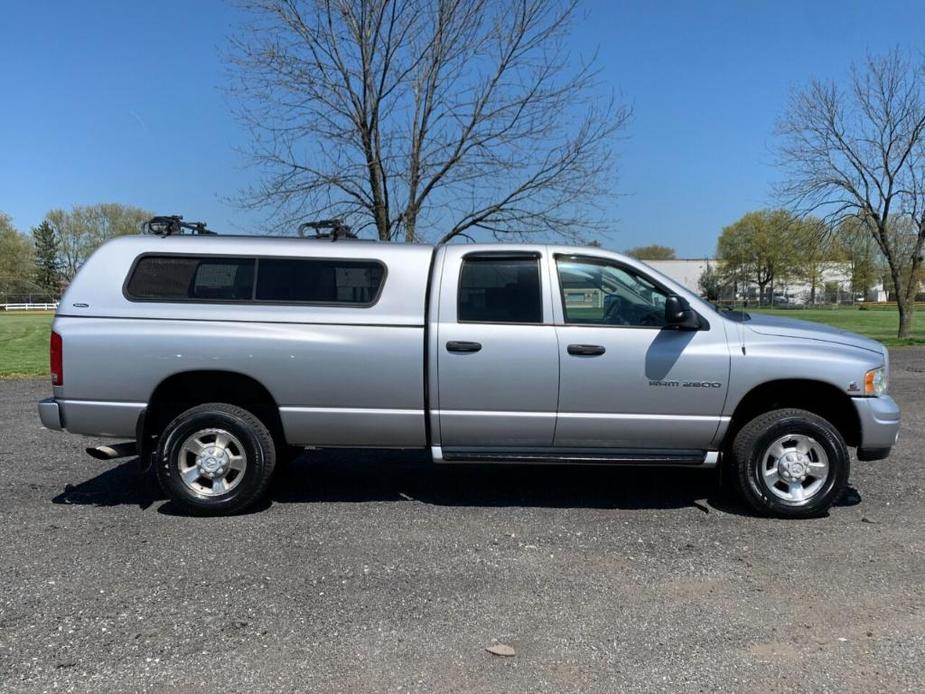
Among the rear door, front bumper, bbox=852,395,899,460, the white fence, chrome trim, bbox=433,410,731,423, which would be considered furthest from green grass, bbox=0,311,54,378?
the white fence

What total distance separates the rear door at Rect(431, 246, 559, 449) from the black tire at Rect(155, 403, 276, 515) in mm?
1314

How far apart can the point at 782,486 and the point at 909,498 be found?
4.49 ft

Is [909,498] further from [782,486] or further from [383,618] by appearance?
[383,618]

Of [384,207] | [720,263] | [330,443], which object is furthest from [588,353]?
[720,263]

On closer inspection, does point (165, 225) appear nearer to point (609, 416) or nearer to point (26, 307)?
point (609, 416)

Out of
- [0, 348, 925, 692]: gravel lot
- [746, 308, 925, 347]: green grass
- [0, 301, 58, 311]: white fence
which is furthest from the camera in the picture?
[0, 301, 58, 311]: white fence

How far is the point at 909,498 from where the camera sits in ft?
18.4

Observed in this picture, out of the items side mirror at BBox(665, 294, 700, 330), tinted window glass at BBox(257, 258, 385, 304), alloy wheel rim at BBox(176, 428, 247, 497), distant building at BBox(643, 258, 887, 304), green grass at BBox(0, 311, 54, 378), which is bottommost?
green grass at BBox(0, 311, 54, 378)

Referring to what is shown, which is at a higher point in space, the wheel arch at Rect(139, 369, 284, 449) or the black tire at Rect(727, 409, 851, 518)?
the wheel arch at Rect(139, 369, 284, 449)

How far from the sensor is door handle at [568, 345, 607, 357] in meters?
4.96

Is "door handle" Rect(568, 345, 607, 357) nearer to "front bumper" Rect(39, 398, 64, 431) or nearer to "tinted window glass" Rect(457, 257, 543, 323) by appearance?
"tinted window glass" Rect(457, 257, 543, 323)

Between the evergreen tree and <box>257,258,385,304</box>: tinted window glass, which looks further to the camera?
the evergreen tree

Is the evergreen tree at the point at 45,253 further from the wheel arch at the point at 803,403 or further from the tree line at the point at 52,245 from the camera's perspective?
the wheel arch at the point at 803,403

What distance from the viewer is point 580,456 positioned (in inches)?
199
